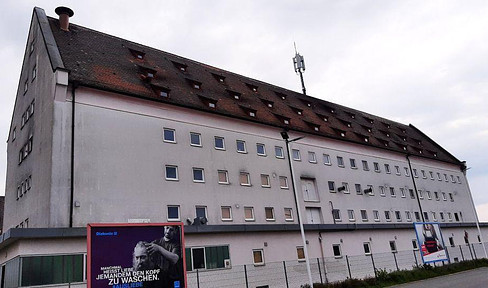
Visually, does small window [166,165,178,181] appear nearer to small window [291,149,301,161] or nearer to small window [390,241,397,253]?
small window [291,149,301,161]

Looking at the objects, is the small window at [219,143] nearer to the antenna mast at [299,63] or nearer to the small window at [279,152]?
the small window at [279,152]

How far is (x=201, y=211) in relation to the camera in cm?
2916

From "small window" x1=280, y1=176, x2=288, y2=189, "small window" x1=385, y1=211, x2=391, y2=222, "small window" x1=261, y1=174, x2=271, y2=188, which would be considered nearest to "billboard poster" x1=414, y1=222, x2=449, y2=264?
"small window" x1=385, y1=211, x2=391, y2=222

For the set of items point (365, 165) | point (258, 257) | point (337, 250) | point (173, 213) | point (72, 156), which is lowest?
point (258, 257)

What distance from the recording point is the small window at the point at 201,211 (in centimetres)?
2888

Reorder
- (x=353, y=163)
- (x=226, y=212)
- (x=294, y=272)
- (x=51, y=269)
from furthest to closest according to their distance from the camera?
(x=353, y=163) < (x=226, y=212) < (x=294, y=272) < (x=51, y=269)

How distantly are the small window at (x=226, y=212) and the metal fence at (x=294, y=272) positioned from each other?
3821 mm

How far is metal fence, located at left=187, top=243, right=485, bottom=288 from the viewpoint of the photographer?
25594 millimetres

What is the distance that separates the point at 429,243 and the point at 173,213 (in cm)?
1924

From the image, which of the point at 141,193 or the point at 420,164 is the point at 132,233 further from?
the point at 420,164

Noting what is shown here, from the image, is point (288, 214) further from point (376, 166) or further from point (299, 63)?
point (299, 63)

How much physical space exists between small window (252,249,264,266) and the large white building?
5.8 inches

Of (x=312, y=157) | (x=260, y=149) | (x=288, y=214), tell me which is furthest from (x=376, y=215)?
(x=260, y=149)

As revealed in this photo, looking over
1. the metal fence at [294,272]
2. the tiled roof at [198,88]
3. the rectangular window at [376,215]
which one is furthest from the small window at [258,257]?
the rectangular window at [376,215]
